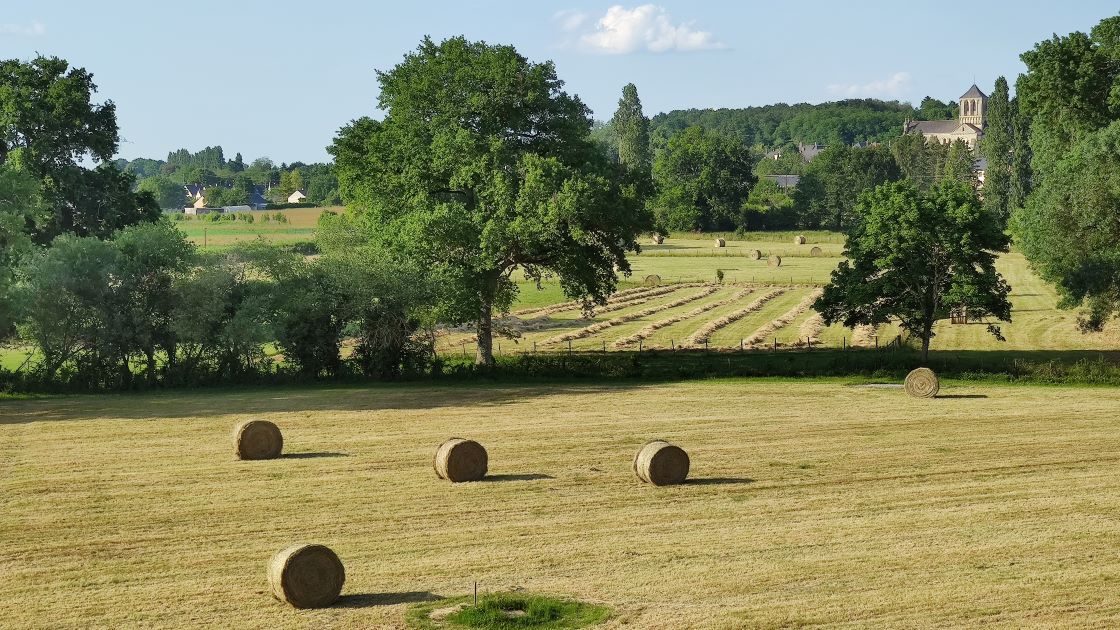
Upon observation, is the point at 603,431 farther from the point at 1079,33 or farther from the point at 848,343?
the point at 1079,33

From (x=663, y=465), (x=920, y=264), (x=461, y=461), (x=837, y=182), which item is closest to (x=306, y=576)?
(x=461, y=461)

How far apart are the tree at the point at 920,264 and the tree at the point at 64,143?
127 feet

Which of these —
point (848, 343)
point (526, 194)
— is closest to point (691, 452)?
point (526, 194)

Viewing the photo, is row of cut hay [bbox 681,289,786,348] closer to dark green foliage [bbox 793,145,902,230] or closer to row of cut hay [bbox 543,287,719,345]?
row of cut hay [bbox 543,287,719,345]

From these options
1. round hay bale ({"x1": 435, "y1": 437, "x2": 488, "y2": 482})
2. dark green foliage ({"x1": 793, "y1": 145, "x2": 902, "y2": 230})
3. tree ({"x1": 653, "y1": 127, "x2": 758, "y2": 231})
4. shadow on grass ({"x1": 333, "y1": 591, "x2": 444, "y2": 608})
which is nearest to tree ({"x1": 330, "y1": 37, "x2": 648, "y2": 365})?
round hay bale ({"x1": 435, "y1": 437, "x2": 488, "y2": 482})

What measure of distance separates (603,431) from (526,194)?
17.7 meters

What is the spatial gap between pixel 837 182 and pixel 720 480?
151 m

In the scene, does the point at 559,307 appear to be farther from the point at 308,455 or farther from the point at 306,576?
the point at 306,576

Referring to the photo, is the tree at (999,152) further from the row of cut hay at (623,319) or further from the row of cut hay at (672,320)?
the row of cut hay at (623,319)

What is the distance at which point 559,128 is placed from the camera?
60.2 m

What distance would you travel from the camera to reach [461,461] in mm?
33250

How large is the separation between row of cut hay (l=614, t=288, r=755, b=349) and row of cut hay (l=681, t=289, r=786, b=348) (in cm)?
178

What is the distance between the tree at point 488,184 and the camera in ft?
185

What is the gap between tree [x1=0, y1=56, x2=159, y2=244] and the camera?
226 feet
